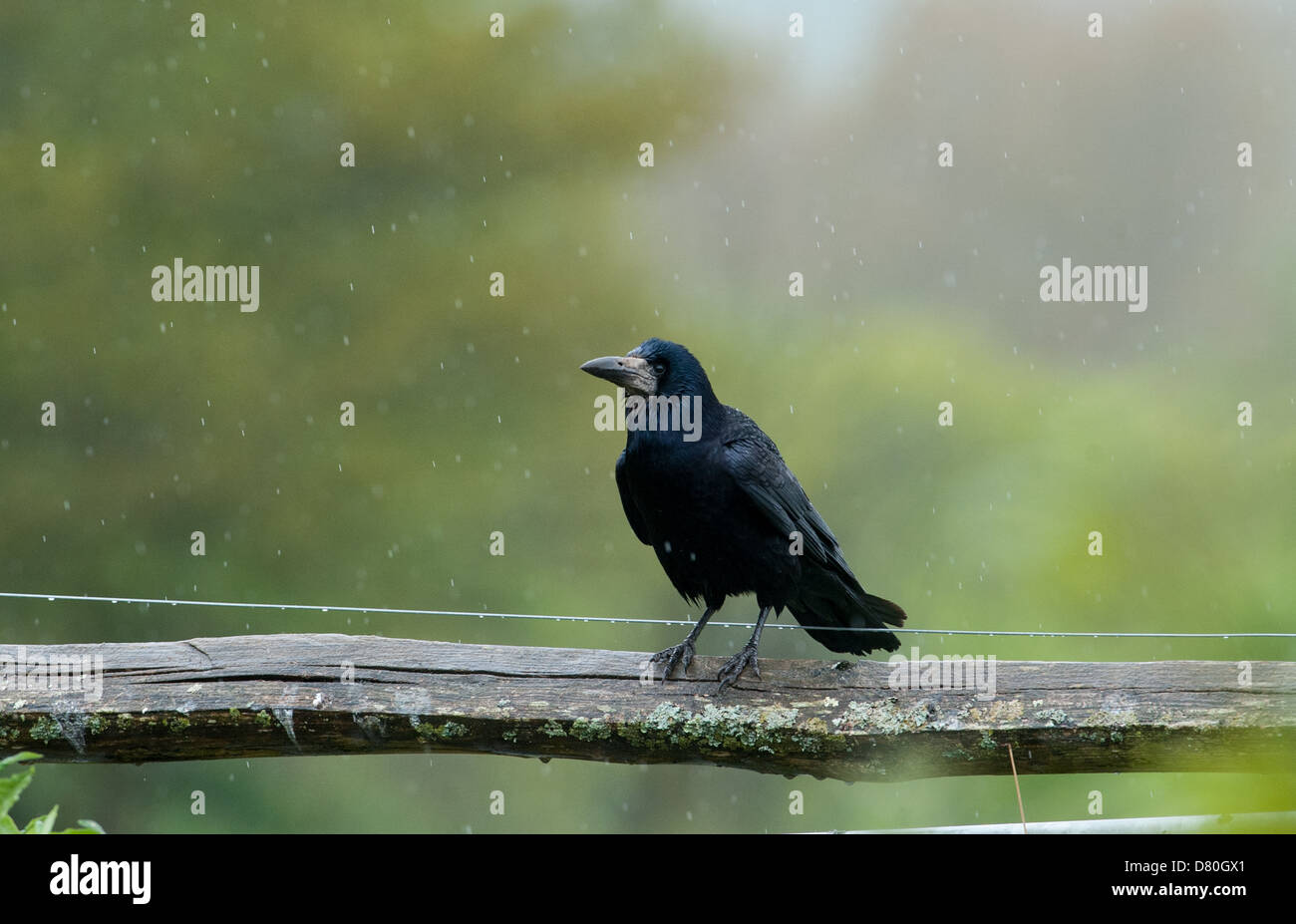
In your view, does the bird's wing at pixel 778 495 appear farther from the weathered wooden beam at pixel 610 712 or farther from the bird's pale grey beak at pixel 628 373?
the weathered wooden beam at pixel 610 712

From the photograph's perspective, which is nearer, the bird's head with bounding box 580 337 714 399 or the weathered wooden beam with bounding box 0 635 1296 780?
the weathered wooden beam with bounding box 0 635 1296 780

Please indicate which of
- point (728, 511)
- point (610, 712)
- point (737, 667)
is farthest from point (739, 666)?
point (728, 511)

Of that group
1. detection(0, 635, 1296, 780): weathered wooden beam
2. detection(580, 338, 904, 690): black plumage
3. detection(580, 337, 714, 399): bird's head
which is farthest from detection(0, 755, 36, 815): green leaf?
detection(580, 337, 714, 399): bird's head

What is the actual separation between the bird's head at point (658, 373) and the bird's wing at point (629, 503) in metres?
0.16

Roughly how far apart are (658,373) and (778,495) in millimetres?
375

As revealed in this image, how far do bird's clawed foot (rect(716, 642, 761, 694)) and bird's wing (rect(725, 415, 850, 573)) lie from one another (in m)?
0.39

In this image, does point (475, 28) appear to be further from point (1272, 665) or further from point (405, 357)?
point (1272, 665)

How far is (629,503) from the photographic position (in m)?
2.59

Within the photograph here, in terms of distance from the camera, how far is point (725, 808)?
265 inches

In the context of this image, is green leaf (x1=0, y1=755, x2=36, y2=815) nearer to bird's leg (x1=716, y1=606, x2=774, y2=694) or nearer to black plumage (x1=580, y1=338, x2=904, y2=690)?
bird's leg (x1=716, y1=606, x2=774, y2=694)

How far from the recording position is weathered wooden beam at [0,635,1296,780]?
1625mm

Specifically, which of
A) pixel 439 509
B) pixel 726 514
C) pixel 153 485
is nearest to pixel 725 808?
pixel 439 509

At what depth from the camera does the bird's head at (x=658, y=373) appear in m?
2.40

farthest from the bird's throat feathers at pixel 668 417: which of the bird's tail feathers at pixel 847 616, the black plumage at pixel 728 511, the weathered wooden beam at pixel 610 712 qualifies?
the weathered wooden beam at pixel 610 712
